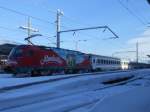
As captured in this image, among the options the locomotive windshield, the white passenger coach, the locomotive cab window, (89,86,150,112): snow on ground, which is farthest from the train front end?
the white passenger coach

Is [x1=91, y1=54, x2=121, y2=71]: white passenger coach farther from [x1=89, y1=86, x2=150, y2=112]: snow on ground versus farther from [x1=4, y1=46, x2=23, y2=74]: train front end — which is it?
[x1=89, y1=86, x2=150, y2=112]: snow on ground

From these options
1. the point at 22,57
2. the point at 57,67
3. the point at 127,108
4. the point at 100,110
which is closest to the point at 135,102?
the point at 127,108

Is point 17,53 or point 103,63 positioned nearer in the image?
point 17,53

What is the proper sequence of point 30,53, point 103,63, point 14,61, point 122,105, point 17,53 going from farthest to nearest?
point 103,63
point 30,53
point 17,53
point 14,61
point 122,105

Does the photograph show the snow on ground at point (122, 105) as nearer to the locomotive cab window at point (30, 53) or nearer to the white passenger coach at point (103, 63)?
the locomotive cab window at point (30, 53)

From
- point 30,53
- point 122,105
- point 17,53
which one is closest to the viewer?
point 122,105

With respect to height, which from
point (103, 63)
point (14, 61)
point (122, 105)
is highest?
point (103, 63)

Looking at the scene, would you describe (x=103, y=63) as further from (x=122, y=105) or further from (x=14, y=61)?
(x=122, y=105)

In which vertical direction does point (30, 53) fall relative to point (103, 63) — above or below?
above

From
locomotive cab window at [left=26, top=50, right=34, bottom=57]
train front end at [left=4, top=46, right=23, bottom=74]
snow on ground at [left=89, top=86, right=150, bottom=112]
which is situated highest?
locomotive cab window at [left=26, top=50, right=34, bottom=57]

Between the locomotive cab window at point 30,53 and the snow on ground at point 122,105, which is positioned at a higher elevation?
the locomotive cab window at point 30,53

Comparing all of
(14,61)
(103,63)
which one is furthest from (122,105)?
(103,63)

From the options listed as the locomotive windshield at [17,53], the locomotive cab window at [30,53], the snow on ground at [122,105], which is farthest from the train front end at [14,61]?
the snow on ground at [122,105]

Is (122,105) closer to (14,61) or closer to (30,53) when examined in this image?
(14,61)
